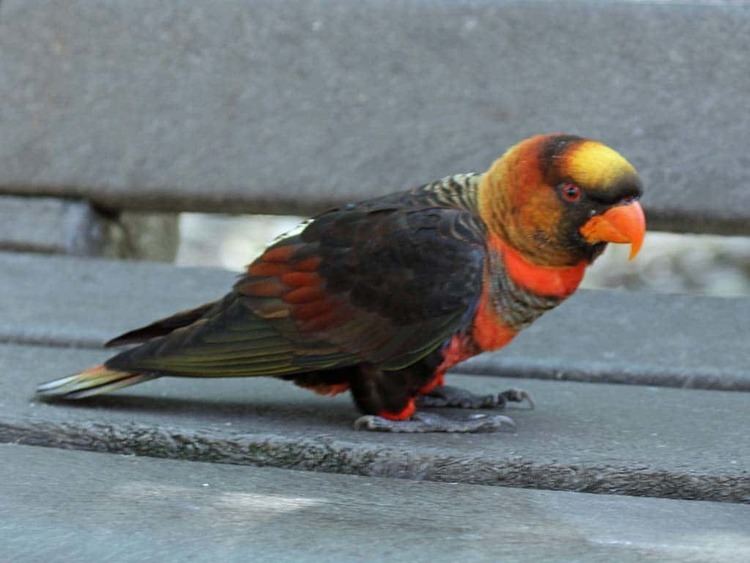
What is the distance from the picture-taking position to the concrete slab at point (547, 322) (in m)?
2.67

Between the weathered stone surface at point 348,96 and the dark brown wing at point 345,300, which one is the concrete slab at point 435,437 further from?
the weathered stone surface at point 348,96

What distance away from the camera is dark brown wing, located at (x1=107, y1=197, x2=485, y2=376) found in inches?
82.4

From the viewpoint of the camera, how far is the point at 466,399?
2.37 metres

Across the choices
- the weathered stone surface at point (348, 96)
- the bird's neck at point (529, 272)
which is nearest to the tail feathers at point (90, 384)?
the bird's neck at point (529, 272)

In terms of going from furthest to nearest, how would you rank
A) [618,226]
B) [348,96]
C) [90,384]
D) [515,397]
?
[348,96] → [515,397] → [90,384] → [618,226]

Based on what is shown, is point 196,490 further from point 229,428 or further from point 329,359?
point 329,359

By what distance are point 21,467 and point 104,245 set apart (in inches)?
74.5

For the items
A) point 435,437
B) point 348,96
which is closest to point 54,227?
point 348,96

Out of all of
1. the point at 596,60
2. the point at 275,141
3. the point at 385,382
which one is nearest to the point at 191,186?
the point at 275,141

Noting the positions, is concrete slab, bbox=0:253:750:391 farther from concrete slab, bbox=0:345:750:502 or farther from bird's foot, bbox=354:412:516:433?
bird's foot, bbox=354:412:516:433

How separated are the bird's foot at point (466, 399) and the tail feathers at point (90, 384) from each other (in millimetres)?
585

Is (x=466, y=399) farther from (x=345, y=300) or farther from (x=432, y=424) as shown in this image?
(x=345, y=300)

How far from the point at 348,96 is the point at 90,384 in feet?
4.93

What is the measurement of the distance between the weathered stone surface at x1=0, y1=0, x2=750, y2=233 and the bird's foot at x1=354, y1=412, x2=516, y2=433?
1310 mm
